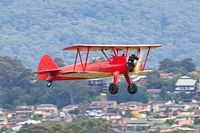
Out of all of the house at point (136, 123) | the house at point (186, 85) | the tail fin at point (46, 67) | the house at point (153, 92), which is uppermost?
the house at point (186, 85)

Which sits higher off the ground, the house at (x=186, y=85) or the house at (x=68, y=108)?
the house at (x=186, y=85)

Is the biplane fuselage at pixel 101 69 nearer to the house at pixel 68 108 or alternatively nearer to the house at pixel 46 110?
the house at pixel 46 110

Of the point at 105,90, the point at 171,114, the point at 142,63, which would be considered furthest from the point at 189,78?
the point at 142,63

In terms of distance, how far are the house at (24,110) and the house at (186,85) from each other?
41250 mm

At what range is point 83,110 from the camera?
152875 millimetres

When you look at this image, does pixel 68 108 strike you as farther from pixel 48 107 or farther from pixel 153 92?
pixel 153 92

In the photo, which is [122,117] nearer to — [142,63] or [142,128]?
[142,128]

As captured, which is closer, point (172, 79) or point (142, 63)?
point (142, 63)

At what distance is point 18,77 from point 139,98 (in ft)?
99.2

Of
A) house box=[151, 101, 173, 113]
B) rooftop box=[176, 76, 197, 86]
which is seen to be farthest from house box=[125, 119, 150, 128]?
rooftop box=[176, 76, 197, 86]

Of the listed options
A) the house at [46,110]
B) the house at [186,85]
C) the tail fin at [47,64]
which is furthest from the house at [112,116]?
the tail fin at [47,64]

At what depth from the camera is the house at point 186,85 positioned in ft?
610

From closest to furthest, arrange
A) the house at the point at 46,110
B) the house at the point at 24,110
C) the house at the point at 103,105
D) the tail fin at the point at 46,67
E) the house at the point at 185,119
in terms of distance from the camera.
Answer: the tail fin at the point at 46,67 < the house at the point at 185,119 < the house at the point at 46,110 < the house at the point at 24,110 < the house at the point at 103,105

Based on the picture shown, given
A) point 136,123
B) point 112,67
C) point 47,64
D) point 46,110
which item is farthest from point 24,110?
point 112,67
